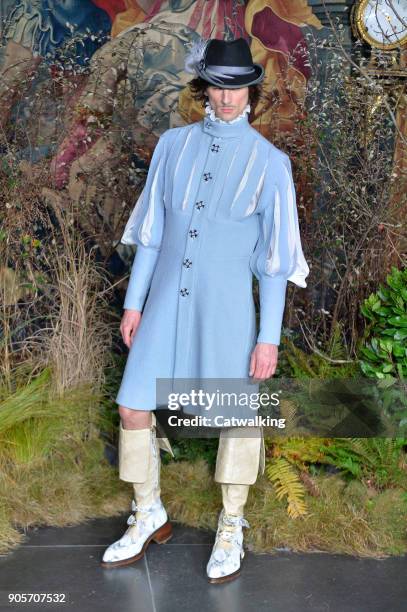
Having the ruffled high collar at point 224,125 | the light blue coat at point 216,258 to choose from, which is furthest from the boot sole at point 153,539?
the ruffled high collar at point 224,125

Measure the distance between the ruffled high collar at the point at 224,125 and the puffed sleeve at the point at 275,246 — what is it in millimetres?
157

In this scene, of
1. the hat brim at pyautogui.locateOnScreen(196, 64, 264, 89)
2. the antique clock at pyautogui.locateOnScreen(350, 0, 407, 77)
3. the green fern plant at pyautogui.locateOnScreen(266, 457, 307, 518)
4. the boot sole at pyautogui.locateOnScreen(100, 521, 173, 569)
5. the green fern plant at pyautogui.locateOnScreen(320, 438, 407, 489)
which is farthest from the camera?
the antique clock at pyautogui.locateOnScreen(350, 0, 407, 77)

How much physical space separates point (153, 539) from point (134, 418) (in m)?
0.64

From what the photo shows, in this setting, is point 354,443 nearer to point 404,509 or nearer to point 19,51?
point 404,509

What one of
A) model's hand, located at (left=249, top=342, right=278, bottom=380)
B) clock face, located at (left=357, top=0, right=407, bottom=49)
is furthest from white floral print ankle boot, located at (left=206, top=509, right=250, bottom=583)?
clock face, located at (left=357, top=0, right=407, bottom=49)

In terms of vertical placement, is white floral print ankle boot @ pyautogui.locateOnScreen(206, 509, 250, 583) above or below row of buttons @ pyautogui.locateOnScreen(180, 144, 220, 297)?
below

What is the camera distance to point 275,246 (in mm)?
3541

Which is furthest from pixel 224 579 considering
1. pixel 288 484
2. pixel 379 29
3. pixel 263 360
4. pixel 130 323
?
pixel 379 29

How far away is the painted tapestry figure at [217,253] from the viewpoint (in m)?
3.55

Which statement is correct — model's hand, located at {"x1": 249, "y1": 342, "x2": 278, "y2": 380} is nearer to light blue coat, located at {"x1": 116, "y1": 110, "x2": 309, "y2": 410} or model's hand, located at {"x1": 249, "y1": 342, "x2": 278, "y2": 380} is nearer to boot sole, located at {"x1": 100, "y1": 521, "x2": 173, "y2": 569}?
light blue coat, located at {"x1": 116, "y1": 110, "x2": 309, "y2": 410}

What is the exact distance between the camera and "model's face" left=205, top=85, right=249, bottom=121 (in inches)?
138

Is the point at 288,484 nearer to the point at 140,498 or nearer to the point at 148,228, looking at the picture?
the point at 140,498

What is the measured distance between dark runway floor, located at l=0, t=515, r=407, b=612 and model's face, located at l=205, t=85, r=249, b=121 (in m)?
1.79

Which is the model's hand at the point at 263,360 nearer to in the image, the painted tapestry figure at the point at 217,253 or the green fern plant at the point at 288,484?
the painted tapestry figure at the point at 217,253
